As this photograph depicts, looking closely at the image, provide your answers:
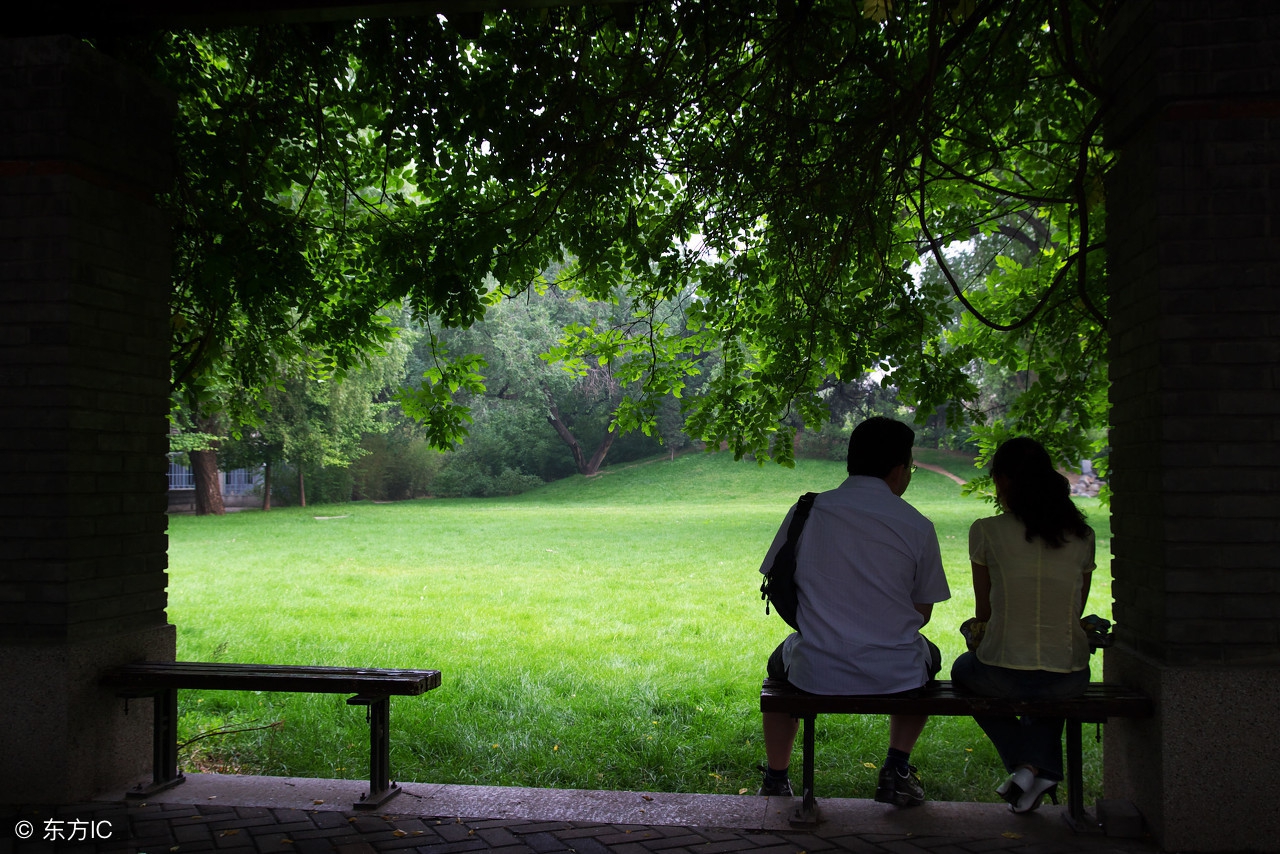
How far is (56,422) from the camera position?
4152 millimetres

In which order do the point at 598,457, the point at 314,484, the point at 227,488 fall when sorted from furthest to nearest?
the point at 598,457 → the point at 227,488 → the point at 314,484

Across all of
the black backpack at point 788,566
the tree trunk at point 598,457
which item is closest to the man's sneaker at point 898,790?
the black backpack at point 788,566

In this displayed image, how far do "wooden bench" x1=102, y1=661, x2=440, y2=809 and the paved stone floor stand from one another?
12 centimetres

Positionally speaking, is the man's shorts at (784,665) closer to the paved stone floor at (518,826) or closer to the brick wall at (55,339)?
the paved stone floor at (518,826)

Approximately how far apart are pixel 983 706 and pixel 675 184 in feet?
14.6

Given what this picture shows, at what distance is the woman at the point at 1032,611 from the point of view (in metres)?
3.84

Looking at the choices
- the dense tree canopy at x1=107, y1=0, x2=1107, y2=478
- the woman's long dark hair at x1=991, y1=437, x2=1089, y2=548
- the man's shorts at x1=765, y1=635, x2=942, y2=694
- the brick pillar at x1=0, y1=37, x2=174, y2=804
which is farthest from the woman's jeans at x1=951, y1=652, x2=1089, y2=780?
the brick pillar at x1=0, y1=37, x2=174, y2=804

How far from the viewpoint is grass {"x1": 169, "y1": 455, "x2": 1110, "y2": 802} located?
5.63 metres

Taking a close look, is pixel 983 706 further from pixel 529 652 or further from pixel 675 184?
pixel 529 652

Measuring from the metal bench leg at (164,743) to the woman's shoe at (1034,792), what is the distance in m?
3.91

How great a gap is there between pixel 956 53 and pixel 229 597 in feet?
37.1

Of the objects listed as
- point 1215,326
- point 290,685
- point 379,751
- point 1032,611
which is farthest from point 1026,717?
point 290,685

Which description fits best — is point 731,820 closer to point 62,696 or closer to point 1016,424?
point 62,696

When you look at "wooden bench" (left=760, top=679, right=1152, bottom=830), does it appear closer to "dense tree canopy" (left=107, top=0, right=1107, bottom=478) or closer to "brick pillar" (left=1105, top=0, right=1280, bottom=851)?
"brick pillar" (left=1105, top=0, right=1280, bottom=851)
